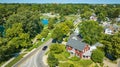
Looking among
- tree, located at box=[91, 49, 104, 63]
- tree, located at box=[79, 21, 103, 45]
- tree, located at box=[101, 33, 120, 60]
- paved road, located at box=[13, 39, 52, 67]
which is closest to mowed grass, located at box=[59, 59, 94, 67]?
tree, located at box=[91, 49, 104, 63]

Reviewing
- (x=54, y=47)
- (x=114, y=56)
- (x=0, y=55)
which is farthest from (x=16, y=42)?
(x=114, y=56)

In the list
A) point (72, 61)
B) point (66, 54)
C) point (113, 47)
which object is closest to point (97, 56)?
point (113, 47)

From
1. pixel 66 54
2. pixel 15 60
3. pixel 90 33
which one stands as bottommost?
pixel 15 60

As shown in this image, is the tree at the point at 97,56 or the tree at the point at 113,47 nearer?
the tree at the point at 97,56

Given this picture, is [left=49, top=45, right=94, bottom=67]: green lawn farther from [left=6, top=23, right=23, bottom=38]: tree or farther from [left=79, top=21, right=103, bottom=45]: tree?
[left=6, top=23, right=23, bottom=38]: tree

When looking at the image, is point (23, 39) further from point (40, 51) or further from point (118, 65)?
point (118, 65)

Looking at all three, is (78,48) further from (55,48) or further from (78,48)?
(55,48)

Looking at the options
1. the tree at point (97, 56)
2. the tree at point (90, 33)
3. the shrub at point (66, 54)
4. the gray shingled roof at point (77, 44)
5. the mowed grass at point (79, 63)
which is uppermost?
the tree at point (90, 33)

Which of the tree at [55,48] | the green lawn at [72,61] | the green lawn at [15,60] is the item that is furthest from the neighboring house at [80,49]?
the green lawn at [15,60]

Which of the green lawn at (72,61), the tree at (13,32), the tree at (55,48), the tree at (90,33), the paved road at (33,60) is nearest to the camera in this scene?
the green lawn at (72,61)

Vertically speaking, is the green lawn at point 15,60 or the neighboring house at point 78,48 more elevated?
the neighboring house at point 78,48

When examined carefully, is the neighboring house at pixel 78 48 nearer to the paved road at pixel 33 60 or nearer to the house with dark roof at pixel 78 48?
the house with dark roof at pixel 78 48

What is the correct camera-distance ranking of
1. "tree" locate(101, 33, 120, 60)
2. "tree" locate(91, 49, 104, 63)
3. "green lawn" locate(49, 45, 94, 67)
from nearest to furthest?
"green lawn" locate(49, 45, 94, 67), "tree" locate(91, 49, 104, 63), "tree" locate(101, 33, 120, 60)
